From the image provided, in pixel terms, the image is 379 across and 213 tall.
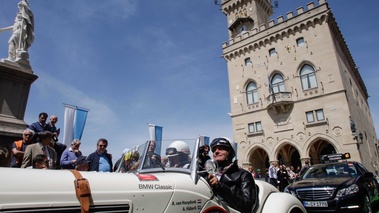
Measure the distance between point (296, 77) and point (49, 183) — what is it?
2597 centimetres

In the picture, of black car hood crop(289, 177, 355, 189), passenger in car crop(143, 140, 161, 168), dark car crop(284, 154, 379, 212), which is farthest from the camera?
black car hood crop(289, 177, 355, 189)

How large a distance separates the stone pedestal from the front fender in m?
6.46

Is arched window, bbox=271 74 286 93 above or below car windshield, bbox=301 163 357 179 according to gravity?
above

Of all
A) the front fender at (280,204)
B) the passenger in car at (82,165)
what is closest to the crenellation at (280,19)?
the front fender at (280,204)

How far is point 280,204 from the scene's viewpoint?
127 inches

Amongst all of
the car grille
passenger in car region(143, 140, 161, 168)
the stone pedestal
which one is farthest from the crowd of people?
the car grille

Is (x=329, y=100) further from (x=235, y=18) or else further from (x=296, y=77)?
(x=235, y=18)

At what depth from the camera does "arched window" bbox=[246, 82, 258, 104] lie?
26806 mm

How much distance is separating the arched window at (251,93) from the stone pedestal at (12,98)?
74.2 ft

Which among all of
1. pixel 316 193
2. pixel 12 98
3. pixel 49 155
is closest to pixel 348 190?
pixel 316 193

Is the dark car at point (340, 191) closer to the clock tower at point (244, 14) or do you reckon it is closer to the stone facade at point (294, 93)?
the stone facade at point (294, 93)

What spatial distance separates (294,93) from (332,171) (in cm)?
1811

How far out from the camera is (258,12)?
3141cm

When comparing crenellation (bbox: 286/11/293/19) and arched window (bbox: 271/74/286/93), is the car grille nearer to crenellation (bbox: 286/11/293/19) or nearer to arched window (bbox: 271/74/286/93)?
arched window (bbox: 271/74/286/93)
